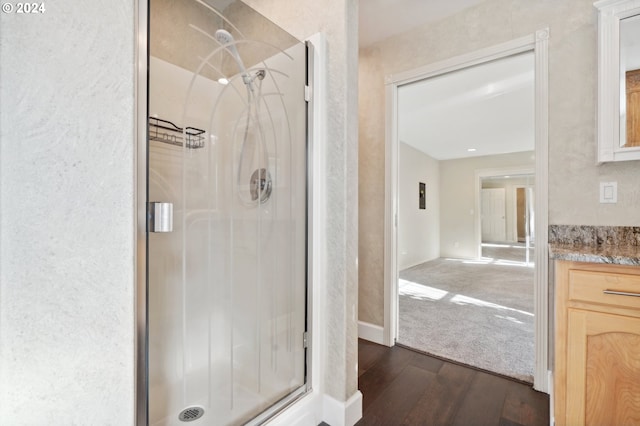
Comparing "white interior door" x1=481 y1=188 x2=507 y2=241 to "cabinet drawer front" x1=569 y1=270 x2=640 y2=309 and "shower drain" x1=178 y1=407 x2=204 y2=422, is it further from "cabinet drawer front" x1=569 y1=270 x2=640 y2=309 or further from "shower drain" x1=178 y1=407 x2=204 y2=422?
"shower drain" x1=178 y1=407 x2=204 y2=422

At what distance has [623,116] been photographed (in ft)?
4.97

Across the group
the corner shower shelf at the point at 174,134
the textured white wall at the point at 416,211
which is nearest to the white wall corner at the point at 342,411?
the corner shower shelf at the point at 174,134

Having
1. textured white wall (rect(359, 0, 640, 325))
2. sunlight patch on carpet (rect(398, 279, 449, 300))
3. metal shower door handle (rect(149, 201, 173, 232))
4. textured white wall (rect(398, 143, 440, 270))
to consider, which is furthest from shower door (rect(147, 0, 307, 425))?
textured white wall (rect(398, 143, 440, 270))

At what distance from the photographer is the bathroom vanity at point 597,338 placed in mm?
1139

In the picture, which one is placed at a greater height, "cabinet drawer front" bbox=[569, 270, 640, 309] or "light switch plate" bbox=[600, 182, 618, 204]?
"light switch plate" bbox=[600, 182, 618, 204]

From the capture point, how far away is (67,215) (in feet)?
2.47

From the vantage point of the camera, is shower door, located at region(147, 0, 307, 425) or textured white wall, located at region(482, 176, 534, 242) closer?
shower door, located at region(147, 0, 307, 425)

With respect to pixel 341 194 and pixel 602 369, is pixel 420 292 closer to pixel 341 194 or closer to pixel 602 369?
pixel 602 369

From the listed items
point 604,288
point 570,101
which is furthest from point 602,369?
point 570,101

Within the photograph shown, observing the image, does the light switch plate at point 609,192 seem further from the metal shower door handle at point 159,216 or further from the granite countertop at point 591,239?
the metal shower door handle at point 159,216

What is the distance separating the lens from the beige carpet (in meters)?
2.17

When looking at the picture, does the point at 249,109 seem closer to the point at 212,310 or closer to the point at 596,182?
the point at 212,310

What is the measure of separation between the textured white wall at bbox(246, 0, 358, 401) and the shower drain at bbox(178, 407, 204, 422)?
61cm

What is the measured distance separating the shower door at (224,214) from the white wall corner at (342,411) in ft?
0.64
